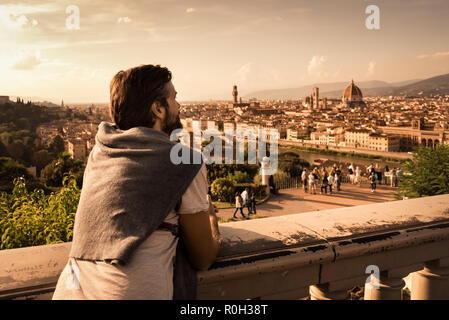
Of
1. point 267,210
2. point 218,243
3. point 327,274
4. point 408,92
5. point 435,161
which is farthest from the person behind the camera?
point 408,92

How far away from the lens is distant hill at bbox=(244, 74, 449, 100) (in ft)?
326

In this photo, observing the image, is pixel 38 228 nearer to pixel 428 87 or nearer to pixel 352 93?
pixel 352 93

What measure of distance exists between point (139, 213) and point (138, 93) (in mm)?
264

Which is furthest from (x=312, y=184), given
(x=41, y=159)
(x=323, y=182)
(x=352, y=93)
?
(x=352, y=93)

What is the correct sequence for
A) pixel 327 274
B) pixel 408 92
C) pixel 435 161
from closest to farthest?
pixel 327 274 < pixel 435 161 < pixel 408 92

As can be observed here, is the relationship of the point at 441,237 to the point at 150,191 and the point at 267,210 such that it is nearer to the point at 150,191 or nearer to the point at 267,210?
the point at 150,191

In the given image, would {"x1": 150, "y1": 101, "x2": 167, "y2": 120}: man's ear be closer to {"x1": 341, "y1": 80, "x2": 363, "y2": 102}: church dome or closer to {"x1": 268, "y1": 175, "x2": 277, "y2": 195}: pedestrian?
{"x1": 268, "y1": 175, "x2": 277, "y2": 195}: pedestrian

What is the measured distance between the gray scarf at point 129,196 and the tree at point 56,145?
24628 mm

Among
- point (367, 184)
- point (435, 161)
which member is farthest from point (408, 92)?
point (435, 161)

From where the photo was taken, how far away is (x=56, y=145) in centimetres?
2456

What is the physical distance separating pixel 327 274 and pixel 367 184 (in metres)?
10.7

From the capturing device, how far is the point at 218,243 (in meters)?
0.90

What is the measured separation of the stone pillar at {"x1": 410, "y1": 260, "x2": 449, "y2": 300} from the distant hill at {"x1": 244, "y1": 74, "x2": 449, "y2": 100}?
92.2 meters

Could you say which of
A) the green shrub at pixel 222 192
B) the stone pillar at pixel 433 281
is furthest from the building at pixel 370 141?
the stone pillar at pixel 433 281
